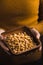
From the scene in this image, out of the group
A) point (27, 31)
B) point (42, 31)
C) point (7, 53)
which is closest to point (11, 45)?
point (7, 53)

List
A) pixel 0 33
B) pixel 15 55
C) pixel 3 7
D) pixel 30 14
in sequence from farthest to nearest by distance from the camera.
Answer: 1. pixel 30 14
2. pixel 3 7
3. pixel 0 33
4. pixel 15 55

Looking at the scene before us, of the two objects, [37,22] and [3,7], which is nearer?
[3,7]

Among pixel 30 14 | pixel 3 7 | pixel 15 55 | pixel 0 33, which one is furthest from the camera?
pixel 30 14

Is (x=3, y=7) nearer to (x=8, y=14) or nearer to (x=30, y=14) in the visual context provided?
(x=8, y=14)

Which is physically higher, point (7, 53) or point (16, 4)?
point (16, 4)
